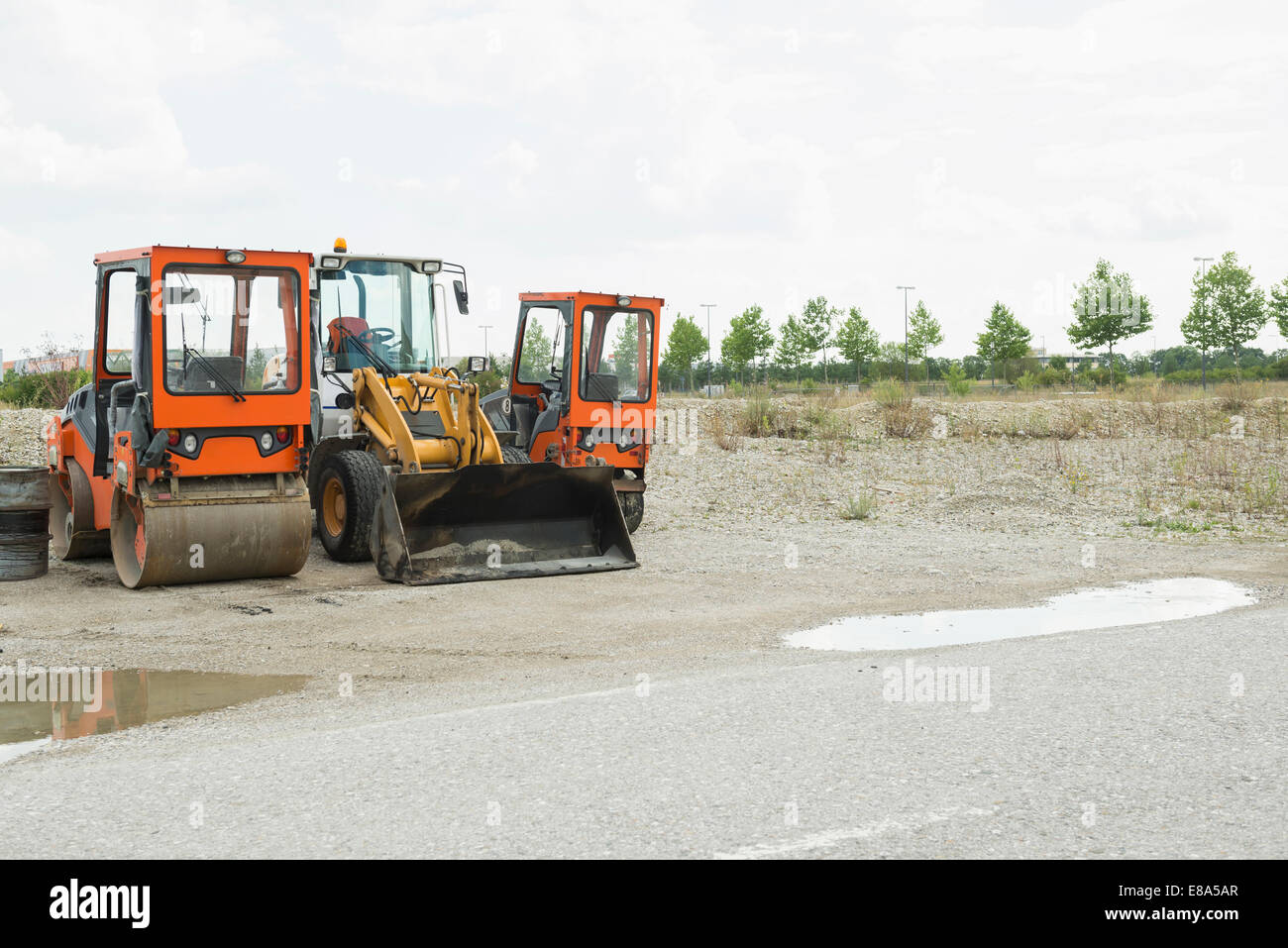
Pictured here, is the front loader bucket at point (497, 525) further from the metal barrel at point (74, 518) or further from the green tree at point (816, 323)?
the green tree at point (816, 323)

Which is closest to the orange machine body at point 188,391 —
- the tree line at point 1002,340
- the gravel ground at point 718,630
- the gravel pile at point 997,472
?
the gravel ground at point 718,630

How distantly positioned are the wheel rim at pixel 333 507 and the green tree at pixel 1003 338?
5062 centimetres

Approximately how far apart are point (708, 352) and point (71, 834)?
61167mm

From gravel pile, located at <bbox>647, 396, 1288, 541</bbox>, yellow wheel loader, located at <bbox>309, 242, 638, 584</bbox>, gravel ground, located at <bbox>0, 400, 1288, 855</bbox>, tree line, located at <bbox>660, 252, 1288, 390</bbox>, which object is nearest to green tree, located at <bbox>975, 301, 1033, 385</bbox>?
tree line, located at <bbox>660, 252, 1288, 390</bbox>

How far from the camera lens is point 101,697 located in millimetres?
6953

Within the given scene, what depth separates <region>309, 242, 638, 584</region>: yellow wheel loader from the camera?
36.8 feet

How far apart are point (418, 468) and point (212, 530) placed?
2068 millimetres

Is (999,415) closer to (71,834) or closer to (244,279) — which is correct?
(244,279)

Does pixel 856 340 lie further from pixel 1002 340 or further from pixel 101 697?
pixel 101 697

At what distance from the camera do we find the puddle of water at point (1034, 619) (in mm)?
8727

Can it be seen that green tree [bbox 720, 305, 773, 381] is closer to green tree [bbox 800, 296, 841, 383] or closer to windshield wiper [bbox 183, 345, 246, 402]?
green tree [bbox 800, 296, 841, 383]

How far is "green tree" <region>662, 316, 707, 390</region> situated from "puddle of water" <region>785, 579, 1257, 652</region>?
53110mm

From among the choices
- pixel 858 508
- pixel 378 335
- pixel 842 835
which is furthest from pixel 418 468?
pixel 842 835

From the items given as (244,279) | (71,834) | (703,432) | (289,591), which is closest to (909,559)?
(289,591)
